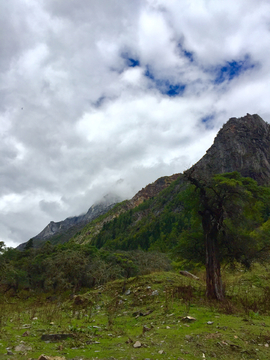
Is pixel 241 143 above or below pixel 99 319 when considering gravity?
above

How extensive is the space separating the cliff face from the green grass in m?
122

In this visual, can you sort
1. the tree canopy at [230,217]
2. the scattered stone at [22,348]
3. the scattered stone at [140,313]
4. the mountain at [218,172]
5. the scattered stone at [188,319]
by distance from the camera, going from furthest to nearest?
the mountain at [218,172], the tree canopy at [230,217], the scattered stone at [140,313], the scattered stone at [188,319], the scattered stone at [22,348]

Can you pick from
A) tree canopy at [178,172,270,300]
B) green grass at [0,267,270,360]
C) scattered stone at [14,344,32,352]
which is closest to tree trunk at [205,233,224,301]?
tree canopy at [178,172,270,300]

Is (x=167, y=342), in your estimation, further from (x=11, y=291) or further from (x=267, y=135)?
(x=267, y=135)

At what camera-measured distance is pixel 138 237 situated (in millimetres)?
134750

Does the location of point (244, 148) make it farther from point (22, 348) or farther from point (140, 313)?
point (22, 348)

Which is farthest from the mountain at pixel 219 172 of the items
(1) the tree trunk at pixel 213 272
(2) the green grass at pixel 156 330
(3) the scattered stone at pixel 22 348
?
(3) the scattered stone at pixel 22 348

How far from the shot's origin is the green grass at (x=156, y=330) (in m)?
6.03

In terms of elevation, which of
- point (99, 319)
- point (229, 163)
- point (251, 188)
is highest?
point (229, 163)

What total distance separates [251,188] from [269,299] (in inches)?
252

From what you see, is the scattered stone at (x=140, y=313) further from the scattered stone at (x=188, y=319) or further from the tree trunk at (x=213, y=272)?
the tree trunk at (x=213, y=272)

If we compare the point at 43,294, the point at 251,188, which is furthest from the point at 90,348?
the point at 43,294

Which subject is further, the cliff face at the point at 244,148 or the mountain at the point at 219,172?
the cliff face at the point at 244,148

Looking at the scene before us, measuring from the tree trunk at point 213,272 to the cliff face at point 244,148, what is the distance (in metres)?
119
